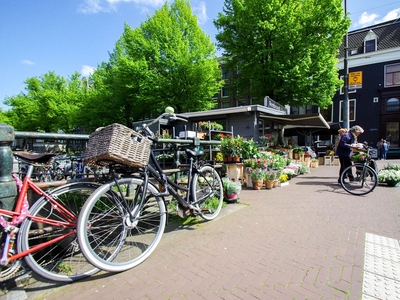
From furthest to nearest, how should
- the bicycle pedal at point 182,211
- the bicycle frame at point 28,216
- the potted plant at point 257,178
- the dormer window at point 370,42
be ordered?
the dormer window at point 370,42 → the potted plant at point 257,178 → the bicycle pedal at point 182,211 → the bicycle frame at point 28,216

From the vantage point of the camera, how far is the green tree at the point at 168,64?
18.5 meters

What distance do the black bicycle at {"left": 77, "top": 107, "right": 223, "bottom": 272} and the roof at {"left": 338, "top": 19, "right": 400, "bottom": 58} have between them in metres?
27.9

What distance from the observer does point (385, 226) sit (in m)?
3.37

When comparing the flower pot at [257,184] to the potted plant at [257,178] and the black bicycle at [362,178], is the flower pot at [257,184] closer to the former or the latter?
the potted plant at [257,178]

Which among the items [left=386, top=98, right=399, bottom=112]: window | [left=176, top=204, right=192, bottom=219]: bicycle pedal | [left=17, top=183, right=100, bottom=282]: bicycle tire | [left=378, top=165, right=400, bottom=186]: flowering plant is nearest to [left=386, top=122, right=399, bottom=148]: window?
[left=386, top=98, right=399, bottom=112]: window

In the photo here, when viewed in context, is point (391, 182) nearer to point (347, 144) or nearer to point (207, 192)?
point (347, 144)

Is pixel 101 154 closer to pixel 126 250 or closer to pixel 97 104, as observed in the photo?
pixel 126 250

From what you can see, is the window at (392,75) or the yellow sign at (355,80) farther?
the window at (392,75)

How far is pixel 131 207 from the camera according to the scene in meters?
2.34

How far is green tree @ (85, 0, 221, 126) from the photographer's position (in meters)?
18.5

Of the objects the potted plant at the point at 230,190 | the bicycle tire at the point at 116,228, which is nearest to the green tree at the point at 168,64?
the potted plant at the point at 230,190

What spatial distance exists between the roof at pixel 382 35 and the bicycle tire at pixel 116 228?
93.5 ft

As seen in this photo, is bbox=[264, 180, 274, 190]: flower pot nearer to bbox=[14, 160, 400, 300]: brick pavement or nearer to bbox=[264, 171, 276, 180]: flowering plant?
bbox=[264, 171, 276, 180]: flowering plant

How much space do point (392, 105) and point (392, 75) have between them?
2848 mm
